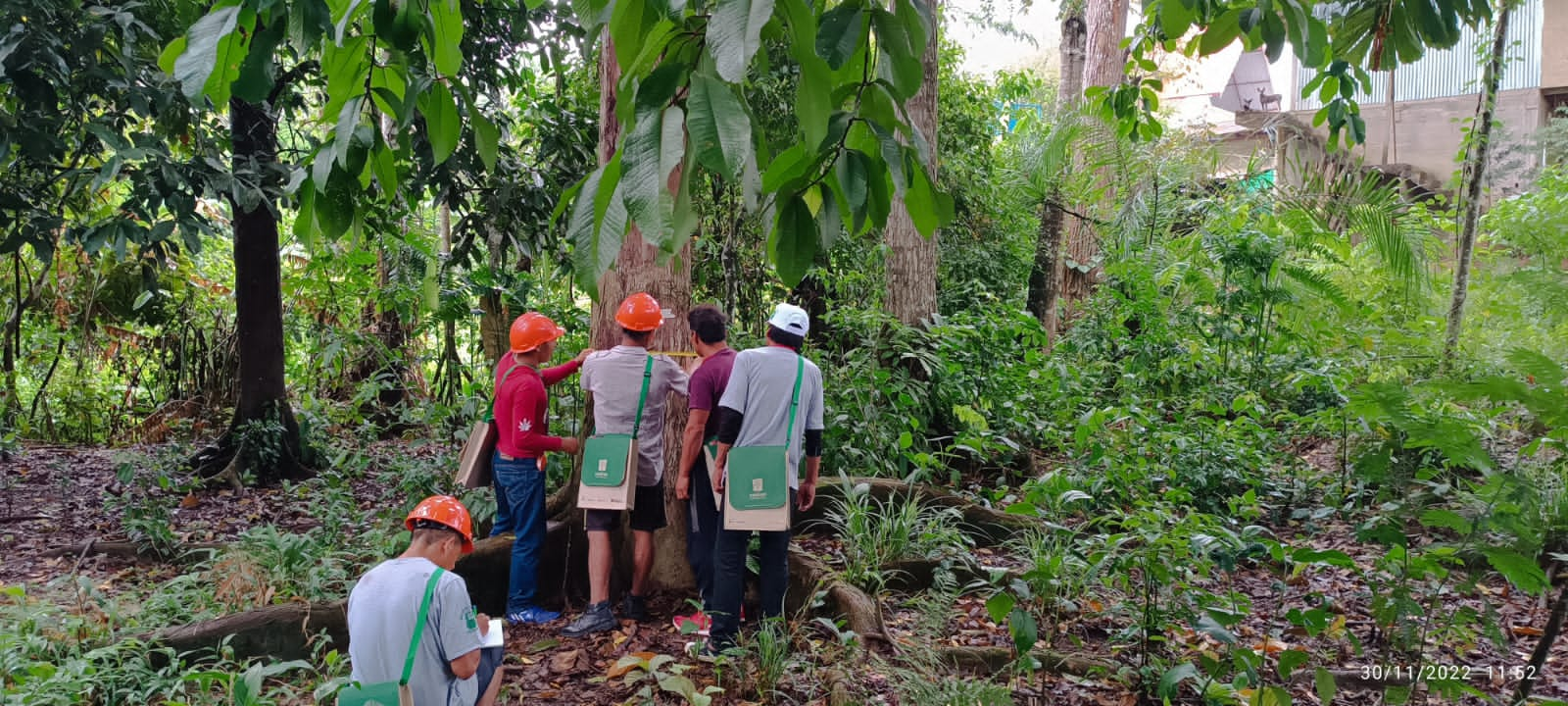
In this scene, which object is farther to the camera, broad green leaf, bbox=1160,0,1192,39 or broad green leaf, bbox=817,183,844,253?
broad green leaf, bbox=1160,0,1192,39

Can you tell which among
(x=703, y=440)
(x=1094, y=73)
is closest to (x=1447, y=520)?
(x=703, y=440)

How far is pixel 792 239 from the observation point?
167 centimetres

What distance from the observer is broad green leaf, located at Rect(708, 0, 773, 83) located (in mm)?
1392

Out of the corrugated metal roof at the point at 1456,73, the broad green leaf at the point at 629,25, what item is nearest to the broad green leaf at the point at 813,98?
the broad green leaf at the point at 629,25

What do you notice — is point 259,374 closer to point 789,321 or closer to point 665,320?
point 665,320

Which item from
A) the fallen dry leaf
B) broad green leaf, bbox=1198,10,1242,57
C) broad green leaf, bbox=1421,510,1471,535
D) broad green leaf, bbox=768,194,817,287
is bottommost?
the fallen dry leaf

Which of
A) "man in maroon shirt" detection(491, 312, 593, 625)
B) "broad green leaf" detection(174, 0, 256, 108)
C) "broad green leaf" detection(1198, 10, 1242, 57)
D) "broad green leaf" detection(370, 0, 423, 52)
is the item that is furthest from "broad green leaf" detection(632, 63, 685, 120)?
"man in maroon shirt" detection(491, 312, 593, 625)

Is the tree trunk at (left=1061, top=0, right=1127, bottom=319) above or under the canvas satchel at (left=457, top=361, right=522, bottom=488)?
above

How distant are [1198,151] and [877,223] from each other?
27.5 ft

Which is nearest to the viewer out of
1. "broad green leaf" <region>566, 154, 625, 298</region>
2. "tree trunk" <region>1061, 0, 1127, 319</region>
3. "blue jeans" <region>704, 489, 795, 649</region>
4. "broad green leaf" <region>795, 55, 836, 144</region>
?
"broad green leaf" <region>795, 55, 836, 144</region>

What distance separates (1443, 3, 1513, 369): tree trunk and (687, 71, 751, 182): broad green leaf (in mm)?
6019

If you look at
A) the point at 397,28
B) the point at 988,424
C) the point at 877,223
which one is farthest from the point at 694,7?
the point at 988,424

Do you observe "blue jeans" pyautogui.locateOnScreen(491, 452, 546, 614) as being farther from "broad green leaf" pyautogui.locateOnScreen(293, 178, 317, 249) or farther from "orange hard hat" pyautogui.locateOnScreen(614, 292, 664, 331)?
"broad green leaf" pyautogui.locateOnScreen(293, 178, 317, 249)

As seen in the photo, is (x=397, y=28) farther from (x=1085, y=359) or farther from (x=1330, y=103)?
(x=1085, y=359)
